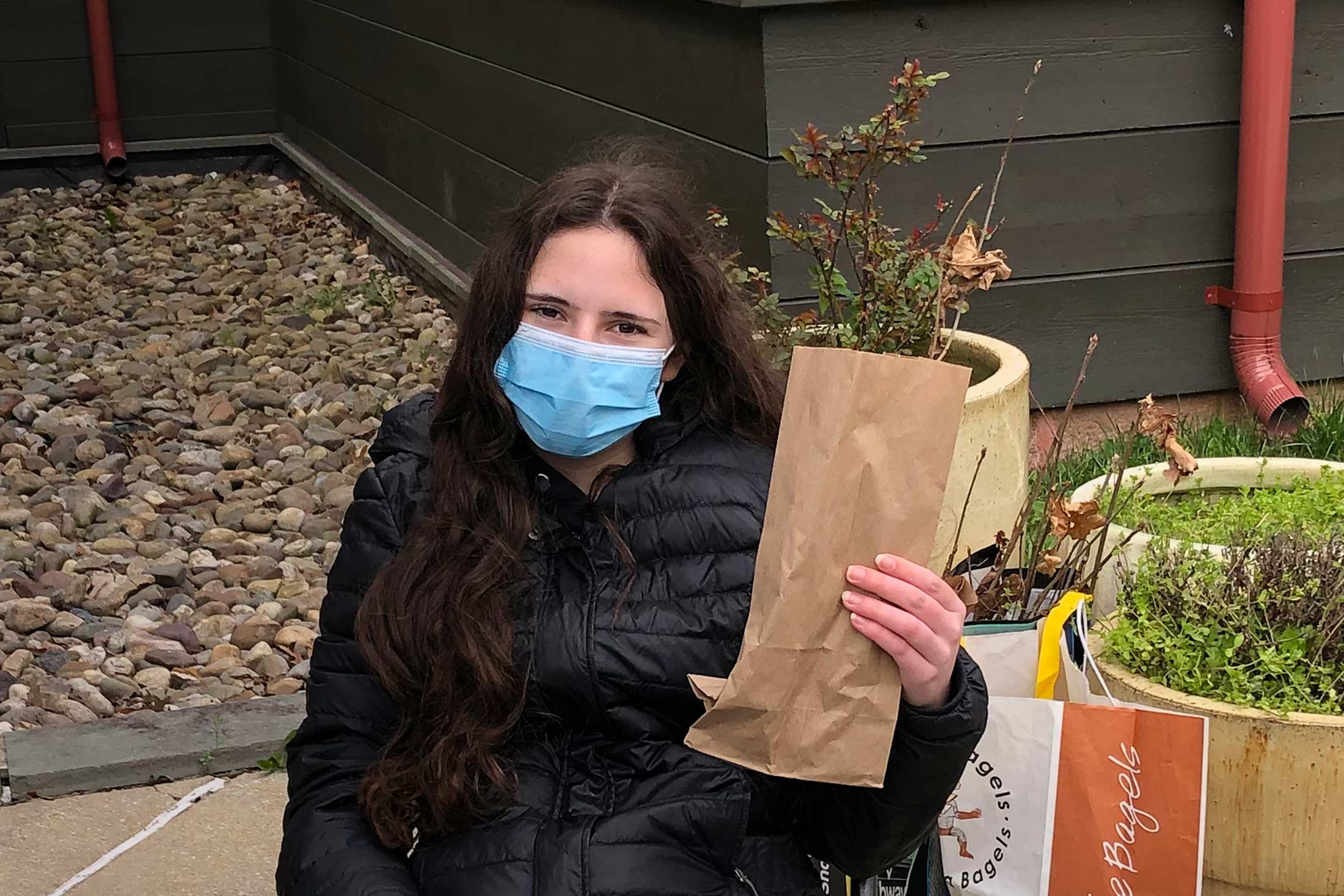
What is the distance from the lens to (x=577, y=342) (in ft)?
6.22

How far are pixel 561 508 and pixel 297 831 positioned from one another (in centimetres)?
50

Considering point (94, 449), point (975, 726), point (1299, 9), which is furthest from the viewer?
point (94, 449)

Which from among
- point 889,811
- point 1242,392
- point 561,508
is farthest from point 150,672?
point 1242,392

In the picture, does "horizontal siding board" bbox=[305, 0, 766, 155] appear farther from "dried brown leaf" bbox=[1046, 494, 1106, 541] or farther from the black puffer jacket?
the black puffer jacket

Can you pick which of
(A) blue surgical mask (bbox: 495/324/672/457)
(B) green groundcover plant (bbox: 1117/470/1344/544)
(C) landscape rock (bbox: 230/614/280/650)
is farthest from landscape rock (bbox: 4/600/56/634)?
(B) green groundcover plant (bbox: 1117/470/1344/544)

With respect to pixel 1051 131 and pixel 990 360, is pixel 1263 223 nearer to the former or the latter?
pixel 1051 131

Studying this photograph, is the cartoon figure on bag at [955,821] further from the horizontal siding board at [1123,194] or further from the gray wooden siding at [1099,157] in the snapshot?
the horizontal siding board at [1123,194]

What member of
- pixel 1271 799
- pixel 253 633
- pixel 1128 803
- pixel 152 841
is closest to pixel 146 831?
pixel 152 841

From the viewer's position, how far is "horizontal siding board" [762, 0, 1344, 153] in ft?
12.6

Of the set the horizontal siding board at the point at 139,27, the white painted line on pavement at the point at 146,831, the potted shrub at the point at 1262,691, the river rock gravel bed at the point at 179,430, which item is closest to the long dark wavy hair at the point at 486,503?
the potted shrub at the point at 1262,691

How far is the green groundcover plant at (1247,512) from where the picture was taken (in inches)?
99.2

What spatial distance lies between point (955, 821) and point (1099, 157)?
8.37ft

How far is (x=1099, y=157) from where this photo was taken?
4199mm

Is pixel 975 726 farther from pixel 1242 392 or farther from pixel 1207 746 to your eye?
pixel 1242 392
